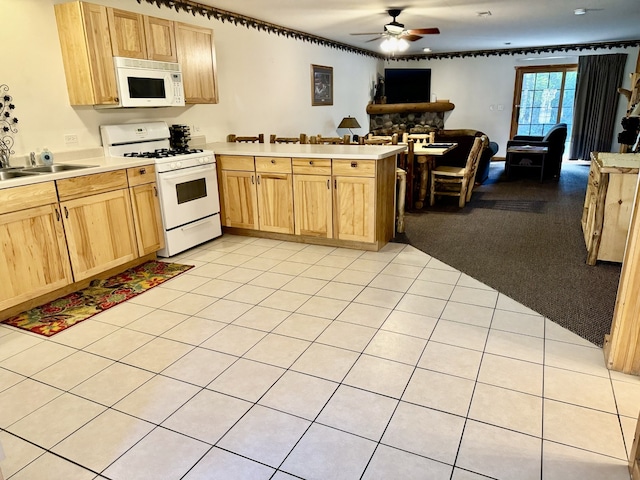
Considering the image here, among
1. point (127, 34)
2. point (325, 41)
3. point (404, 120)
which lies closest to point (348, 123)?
point (325, 41)

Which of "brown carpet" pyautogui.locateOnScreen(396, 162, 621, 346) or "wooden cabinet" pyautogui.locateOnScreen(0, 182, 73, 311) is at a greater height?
"wooden cabinet" pyautogui.locateOnScreen(0, 182, 73, 311)

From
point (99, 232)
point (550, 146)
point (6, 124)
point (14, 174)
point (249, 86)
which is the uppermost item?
point (249, 86)

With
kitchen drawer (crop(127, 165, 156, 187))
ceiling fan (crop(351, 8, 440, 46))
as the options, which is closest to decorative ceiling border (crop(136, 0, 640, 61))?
ceiling fan (crop(351, 8, 440, 46))

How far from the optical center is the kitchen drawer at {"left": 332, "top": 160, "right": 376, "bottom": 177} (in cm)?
373

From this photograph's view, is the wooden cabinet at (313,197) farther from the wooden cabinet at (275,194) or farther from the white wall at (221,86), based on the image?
the white wall at (221,86)

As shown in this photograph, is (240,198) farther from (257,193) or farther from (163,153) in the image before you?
(163,153)

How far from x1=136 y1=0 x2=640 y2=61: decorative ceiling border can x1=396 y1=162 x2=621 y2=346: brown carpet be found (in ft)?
10.1

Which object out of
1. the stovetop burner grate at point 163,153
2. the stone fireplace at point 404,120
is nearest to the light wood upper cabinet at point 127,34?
the stovetop burner grate at point 163,153

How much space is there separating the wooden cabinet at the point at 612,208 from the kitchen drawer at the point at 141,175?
3.58 m

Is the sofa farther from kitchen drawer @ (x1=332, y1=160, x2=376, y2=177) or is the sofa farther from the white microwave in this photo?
the white microwave

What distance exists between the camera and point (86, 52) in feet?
10.7

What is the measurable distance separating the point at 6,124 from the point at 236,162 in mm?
1864

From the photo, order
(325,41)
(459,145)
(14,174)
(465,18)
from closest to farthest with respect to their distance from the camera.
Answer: (14,174) < (465,18) < (459,145) < (325,41)

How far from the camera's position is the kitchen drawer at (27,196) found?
2.64m
